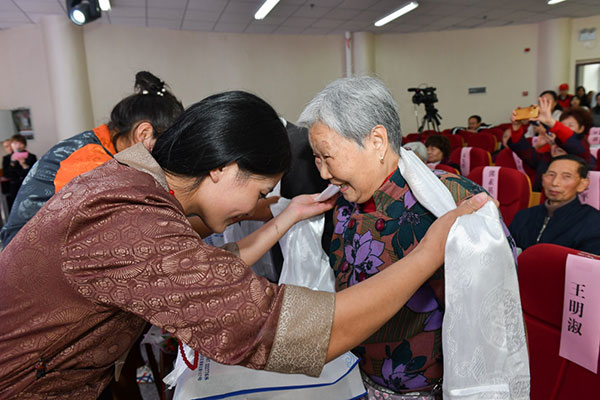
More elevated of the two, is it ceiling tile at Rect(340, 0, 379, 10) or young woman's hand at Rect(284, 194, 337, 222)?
ceiling tile at Rect(340, 0, 379, 10)

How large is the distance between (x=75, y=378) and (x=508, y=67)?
1149 centimetres

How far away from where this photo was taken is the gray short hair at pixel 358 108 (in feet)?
2.96

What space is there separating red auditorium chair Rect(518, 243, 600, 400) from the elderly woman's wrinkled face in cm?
45

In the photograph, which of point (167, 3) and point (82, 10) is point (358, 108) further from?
Answer: point (167, 3)

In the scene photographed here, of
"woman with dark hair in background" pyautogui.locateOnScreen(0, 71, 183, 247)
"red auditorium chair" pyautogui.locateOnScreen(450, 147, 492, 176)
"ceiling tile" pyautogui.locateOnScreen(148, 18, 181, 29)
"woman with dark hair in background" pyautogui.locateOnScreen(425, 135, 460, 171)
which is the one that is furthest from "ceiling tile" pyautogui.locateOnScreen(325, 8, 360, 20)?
"woman with dark hair in background" pyautogui.locateOnScreen(0, 71, 183, 247)

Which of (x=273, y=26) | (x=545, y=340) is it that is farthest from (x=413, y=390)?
(x=273, y=26)

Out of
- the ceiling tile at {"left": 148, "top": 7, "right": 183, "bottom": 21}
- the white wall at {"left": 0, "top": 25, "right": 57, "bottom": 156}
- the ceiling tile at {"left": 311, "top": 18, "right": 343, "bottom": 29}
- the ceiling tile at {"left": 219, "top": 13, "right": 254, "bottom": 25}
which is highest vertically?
the ceiling tile at {"left": 311, "top": 18, "right": 343, "bottom": 29}

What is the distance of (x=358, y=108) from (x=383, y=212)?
0.84 ft

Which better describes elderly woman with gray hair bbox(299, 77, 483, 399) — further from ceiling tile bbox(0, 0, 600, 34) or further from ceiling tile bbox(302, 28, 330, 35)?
ceiling tile bbox(302, 28, 330, 35)

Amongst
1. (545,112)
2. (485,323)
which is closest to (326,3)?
(545,112)

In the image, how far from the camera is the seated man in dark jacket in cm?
209

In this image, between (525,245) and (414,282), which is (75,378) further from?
(525,245)

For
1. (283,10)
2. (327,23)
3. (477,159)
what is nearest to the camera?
(477,159)

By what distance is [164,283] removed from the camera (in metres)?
0.55
